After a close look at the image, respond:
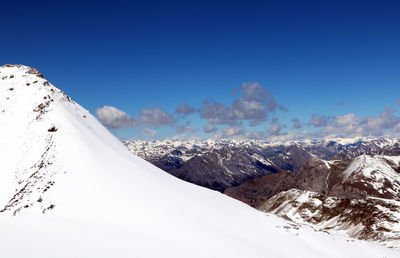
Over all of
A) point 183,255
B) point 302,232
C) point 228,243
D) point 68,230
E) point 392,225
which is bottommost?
point 68,230

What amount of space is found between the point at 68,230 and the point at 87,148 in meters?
14.9

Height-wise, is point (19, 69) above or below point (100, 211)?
above

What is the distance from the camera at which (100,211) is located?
95.5 feet

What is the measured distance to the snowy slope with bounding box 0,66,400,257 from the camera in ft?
80.1

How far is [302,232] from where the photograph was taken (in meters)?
40.2

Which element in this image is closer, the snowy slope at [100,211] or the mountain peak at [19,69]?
the snowy slope at [100,211]

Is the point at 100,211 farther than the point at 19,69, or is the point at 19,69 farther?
the point at 19,69

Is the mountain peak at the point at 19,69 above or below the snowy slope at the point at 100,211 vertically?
above

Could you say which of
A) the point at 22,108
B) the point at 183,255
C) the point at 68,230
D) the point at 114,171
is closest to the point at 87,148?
the point at 114,171

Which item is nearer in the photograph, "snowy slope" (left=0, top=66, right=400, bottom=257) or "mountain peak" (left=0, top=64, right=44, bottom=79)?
"snowy slope" (left=0, top=66, right=400, bottom=257)

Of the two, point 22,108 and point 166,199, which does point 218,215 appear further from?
point 22,108

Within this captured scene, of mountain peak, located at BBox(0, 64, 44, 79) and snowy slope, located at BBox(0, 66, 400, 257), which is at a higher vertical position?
mountain peak, located at BBox(0, 64, 44, 79)

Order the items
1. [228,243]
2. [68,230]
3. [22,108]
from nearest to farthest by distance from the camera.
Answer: [68,230], [228,243], [22,108]

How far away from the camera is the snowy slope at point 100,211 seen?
24406 mm
